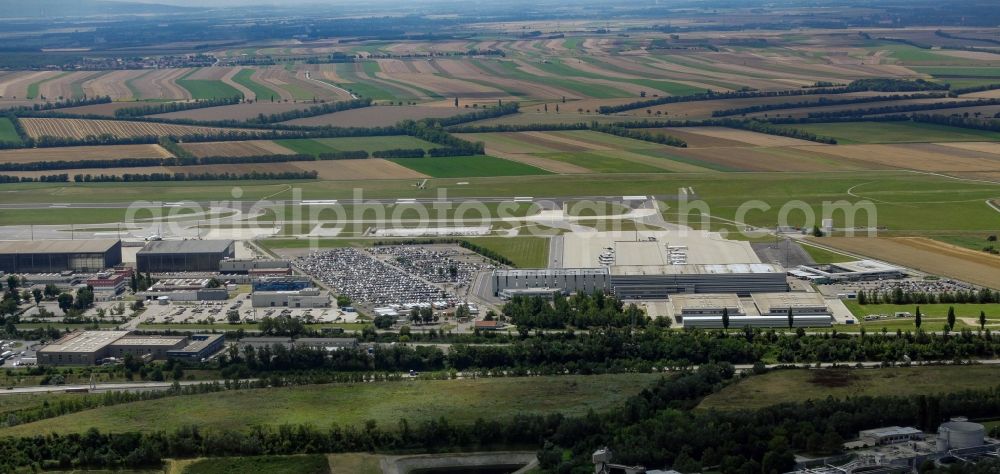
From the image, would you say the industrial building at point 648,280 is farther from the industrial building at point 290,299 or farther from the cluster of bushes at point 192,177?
the cluster of bushes at point 192,177

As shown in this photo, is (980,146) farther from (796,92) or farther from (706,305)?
(706,305)

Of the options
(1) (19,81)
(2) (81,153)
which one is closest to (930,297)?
(2) (81,153)

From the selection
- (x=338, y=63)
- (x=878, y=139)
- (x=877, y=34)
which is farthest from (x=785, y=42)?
(x=878, y=139)

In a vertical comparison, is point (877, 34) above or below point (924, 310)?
above

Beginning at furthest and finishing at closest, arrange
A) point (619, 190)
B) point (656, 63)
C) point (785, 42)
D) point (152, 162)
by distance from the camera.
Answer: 1. point (785, 42)
2. point (656, 63)
3. point (152, 162)
4. point (619, 190)

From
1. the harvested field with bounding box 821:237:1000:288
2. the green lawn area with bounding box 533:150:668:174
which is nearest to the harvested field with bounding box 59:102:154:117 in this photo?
the green lawn area with bounding box 533:150:668:174

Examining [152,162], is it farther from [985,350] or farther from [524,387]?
[985,350]
